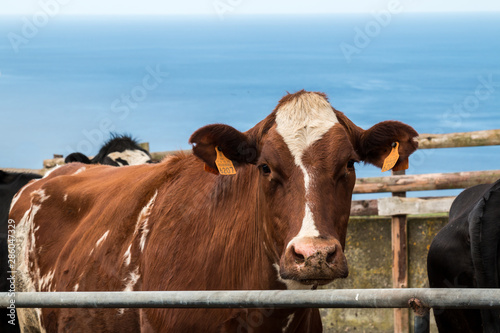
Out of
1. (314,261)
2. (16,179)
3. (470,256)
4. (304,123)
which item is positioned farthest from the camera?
(16,179)

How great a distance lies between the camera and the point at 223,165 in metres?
3.43

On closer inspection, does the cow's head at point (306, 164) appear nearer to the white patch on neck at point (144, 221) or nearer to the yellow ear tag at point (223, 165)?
the yellow ear tag at point (223, 165)

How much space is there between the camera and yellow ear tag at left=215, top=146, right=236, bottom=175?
3.43m

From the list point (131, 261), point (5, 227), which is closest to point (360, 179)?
point (5, 227)

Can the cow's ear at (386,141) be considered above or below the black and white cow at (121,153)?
below

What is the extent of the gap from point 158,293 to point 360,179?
6241mm

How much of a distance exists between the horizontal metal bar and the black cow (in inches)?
71.3

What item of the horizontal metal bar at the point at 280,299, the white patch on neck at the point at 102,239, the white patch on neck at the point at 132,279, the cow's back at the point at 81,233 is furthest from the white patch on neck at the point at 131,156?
the horizontal metal bar at the point at 280,299

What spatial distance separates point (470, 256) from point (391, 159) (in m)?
1.09

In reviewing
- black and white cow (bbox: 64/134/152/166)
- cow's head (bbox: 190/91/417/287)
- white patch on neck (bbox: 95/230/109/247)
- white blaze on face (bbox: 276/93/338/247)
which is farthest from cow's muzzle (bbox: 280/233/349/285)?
black and white cow (bbox: 64/134/152/166)

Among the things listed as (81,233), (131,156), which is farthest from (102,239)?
(131,156)

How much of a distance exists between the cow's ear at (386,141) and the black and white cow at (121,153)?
4.29m

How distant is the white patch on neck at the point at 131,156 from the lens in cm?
761

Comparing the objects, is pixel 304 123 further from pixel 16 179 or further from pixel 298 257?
pixel 16 179
